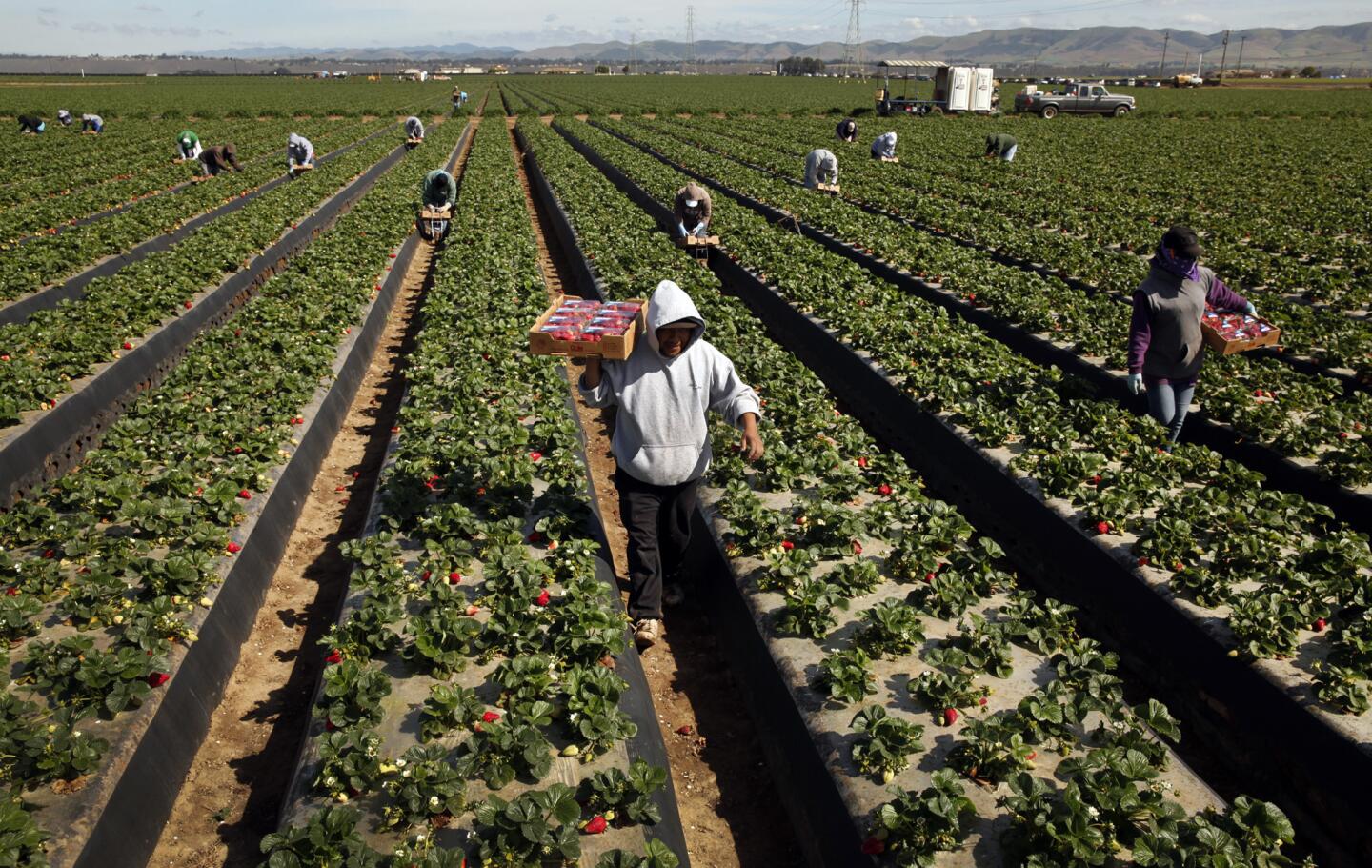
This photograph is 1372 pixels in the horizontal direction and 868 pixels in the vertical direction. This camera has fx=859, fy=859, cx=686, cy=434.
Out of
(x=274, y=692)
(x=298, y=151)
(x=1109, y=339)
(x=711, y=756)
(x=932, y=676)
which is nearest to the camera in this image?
(x=932, y=676)

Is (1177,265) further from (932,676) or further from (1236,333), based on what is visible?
(932,676)

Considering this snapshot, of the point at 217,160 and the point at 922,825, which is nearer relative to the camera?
the point at 922,825

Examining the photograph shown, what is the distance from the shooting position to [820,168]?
2067 cm

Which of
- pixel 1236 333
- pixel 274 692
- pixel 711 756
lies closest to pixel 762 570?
pixel 711 756

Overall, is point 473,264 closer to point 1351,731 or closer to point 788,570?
point 788,570

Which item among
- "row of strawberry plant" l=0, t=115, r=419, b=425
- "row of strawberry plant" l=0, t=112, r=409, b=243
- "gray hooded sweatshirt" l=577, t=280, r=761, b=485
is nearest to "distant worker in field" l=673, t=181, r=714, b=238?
"row of strawberry plant" l=0, t=115, r=419, b=425

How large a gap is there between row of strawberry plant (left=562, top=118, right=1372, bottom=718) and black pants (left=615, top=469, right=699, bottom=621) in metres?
3.14

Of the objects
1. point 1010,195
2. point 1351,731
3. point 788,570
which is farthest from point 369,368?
point 1010,195

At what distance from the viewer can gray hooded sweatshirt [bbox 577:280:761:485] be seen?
5.61m

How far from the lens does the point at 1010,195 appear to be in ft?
71.5

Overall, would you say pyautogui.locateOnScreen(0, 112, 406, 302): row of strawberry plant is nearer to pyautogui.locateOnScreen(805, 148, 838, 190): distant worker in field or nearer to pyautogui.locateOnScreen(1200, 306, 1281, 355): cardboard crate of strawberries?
pyautogui.locateOnScreen(805, 148, 838, 190): distant worker in field

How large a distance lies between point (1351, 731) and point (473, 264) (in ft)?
42.8

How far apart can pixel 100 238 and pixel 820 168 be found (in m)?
15.3

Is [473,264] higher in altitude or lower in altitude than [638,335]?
lower
